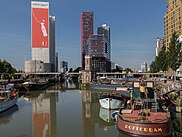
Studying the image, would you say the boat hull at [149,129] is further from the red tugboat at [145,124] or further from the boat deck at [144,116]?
the boat deck at [144,116]

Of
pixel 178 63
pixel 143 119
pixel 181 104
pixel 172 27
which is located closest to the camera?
pixel 143 119

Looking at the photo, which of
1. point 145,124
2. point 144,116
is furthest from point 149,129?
point 144,116

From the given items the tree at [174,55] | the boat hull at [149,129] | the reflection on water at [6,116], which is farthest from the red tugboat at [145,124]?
the tree at [174,55]

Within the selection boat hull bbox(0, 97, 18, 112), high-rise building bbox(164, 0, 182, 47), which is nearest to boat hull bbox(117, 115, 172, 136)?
boat hull bbox(0, 97, 18, 112)

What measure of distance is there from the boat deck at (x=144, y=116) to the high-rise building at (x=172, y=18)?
3511 inches

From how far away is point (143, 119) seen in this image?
1552cm

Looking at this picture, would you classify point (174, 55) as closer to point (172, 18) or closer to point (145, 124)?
point (145, 124)

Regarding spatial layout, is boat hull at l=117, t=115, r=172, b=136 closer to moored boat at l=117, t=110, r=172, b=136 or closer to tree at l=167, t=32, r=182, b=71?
moored boat at l=117, t=110, r=172, b=136

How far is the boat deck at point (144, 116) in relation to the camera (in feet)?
50.8

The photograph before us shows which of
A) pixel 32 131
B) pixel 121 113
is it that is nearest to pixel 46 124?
pixel 32 131

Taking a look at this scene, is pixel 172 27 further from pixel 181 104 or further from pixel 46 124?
pixel 46 124

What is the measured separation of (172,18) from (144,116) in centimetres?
10432

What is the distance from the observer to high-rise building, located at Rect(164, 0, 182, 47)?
330 feet

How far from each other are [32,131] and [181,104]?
18406mm
